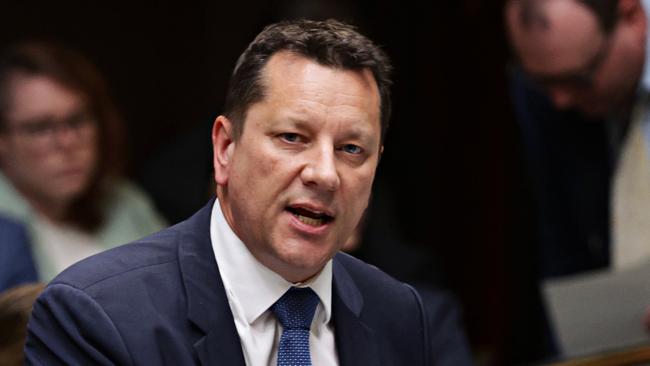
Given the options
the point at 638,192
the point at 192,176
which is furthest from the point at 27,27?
the point at 638,192

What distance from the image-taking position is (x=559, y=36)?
349cm

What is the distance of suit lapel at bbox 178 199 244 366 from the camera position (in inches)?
73.0

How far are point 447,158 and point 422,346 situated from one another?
2.54 metres

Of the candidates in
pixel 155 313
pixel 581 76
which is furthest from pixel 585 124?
pixel 155 313

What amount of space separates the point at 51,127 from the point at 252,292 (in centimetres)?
168

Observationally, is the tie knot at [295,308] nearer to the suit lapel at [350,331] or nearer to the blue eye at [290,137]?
the suit lapel at [350,331]

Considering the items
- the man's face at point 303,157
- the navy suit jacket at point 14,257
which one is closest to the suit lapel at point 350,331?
the man's face at point 303,157

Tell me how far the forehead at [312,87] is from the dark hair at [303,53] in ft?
0.03

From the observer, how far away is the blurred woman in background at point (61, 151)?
3.36 meters

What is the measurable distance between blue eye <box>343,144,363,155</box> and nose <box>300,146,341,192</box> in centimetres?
3

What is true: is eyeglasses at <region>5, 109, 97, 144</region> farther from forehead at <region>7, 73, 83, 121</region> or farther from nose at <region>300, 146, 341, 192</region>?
nose at <region>300, 146, 341, 192</region>

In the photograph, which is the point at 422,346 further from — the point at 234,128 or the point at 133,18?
the point at 133,18

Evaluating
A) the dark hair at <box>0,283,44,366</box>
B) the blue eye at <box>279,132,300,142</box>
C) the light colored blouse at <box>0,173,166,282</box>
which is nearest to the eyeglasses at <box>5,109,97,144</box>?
the light colored blouse at <box>0,173,166,282</box>

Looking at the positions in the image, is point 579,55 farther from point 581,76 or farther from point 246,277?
point 246,277
